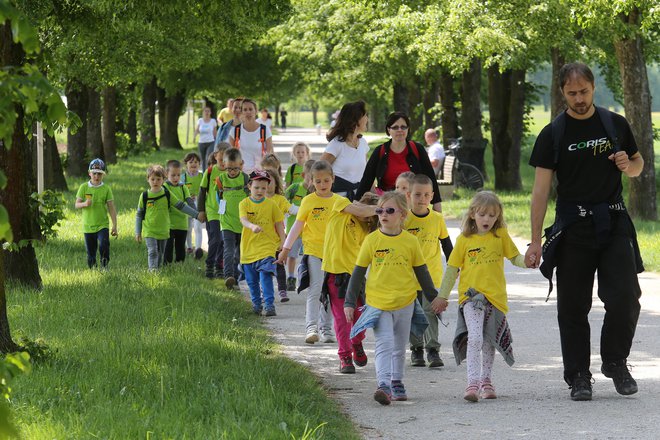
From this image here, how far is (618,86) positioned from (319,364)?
1136 inches

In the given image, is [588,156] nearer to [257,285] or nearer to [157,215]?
[257,285]

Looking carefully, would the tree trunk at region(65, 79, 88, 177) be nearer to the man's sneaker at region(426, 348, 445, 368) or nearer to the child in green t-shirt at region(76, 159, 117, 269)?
the child in green t-shirt at region(76, 159, 117, 269)

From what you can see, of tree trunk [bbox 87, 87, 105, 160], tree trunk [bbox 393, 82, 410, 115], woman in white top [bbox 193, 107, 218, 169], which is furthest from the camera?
Answer: tree trunk [bbox 393, 82, 410, 115]

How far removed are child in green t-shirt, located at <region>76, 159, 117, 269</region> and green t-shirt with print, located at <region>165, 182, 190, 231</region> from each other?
0.77 meters

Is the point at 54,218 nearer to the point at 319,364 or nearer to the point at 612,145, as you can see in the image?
the point at 319,364

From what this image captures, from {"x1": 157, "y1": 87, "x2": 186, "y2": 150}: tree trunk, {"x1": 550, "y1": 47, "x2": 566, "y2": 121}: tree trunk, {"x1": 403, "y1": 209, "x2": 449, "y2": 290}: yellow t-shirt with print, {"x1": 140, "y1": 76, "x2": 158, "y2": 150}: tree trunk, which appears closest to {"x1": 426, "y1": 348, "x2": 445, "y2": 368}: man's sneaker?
{"x1": 403, "y1": 209, "x2": 449, "y2": 290}: yellow t-shirt with print

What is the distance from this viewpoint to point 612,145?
7188 mm

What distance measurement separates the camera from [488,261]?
7.59 metres

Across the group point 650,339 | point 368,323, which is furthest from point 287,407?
point 650,339

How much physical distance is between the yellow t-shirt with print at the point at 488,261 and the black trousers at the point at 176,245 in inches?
272

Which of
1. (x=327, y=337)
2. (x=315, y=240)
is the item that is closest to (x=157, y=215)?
(x=315, y=240)

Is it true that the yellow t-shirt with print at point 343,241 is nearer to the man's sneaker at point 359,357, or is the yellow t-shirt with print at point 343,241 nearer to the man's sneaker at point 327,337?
the man's sneaker at point 359,357

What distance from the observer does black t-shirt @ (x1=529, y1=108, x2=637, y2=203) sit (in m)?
7.22

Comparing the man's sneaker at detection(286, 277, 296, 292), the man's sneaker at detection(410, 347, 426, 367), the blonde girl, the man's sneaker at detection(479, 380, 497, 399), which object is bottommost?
the man's sneaker at detection(286, 277, 296, 292)
